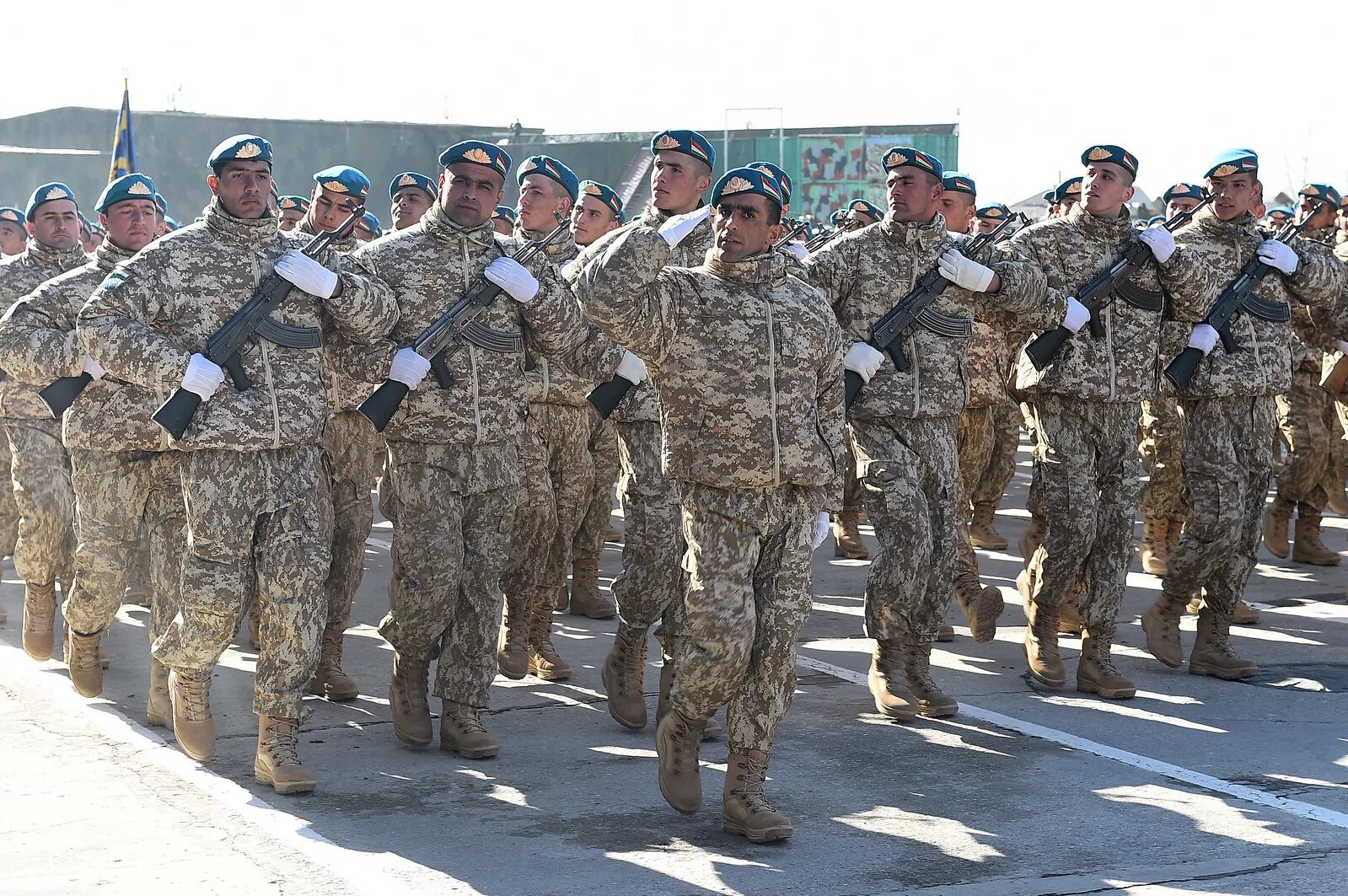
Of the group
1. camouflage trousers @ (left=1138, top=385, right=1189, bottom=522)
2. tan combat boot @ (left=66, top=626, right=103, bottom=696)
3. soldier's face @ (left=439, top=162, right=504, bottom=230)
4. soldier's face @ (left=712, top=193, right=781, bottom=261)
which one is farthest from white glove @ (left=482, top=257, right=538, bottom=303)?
camouflage trousers @ (left=1138, top=385, right=1189, bottom=522)

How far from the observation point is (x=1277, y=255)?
27.3ft

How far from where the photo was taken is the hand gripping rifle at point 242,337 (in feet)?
19.3

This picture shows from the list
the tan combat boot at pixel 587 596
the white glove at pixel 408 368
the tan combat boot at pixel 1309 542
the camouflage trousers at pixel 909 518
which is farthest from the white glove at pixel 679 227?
the tan combat boot at pixel 1309 542

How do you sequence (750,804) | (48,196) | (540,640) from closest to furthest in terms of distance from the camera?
1. (750,804)
2. (540,640)
3. (48,196)

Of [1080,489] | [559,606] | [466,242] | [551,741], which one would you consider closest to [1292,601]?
[1080,489]

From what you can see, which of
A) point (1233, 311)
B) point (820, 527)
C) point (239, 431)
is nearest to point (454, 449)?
point (239, 431)

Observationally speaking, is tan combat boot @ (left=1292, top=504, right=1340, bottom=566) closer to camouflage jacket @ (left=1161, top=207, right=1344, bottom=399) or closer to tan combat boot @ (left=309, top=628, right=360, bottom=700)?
camouflage jacket @ (left=1161, top=207, right=1344, bottom=399)

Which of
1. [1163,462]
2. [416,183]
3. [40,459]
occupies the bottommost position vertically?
[40,459]

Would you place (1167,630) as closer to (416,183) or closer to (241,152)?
(416,183)

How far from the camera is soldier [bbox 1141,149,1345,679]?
810 centimetres

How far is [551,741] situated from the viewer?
677 centimetres

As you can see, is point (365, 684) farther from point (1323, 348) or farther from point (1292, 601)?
point (1323, 348)

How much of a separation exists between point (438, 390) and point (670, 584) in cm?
147

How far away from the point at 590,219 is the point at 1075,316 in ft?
9.89
